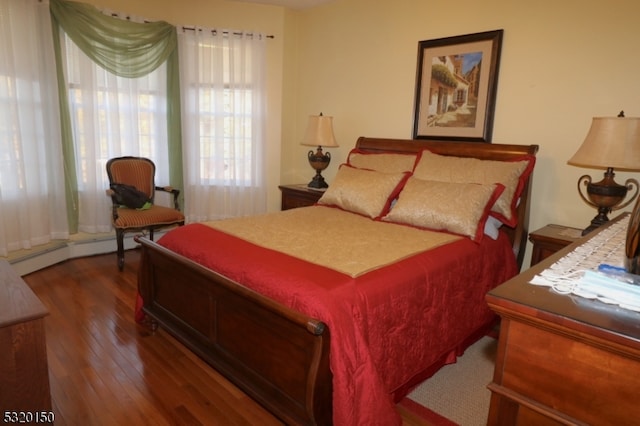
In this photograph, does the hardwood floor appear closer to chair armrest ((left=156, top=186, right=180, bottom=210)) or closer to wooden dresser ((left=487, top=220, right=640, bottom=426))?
wooden dresser ((left=487, top=220, right=640, bottom=426))

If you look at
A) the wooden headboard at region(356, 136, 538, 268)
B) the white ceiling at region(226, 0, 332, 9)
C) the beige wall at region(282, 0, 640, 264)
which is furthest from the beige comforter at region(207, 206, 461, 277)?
the white ceiling at region(226, 0, 332, 9)

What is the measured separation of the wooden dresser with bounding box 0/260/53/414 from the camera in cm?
149

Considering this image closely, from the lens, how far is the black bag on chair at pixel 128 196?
3.75 metres

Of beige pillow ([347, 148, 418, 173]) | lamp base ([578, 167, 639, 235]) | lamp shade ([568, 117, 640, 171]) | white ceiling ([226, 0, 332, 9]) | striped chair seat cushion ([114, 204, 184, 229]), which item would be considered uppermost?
white ceiling ([226, 0, 332, 9])

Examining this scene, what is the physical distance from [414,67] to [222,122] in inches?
82.6

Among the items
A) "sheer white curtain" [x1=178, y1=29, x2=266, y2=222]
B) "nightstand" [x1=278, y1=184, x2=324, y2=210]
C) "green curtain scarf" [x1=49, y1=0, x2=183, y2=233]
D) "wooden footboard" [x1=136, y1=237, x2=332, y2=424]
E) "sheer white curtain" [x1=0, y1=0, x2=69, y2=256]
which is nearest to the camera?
"wooden footboard" [x1=136, y1=237, x2=332, y2=424]

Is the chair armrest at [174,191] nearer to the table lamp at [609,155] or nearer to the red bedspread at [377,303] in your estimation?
the red bedspread at [377,303]

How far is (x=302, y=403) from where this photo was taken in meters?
1.66

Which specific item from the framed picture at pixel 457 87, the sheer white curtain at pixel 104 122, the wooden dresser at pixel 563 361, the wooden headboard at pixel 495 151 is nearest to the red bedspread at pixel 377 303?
the wooden headboard at pixel 495 151

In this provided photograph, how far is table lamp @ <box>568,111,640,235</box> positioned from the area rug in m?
1.14

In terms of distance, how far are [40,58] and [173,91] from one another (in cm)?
115

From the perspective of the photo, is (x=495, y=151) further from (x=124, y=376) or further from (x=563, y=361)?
(x=124, y=376)

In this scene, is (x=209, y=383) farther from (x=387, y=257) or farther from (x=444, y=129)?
(x=444, y=129)

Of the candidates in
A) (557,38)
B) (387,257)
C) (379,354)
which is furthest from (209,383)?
(557,38)
